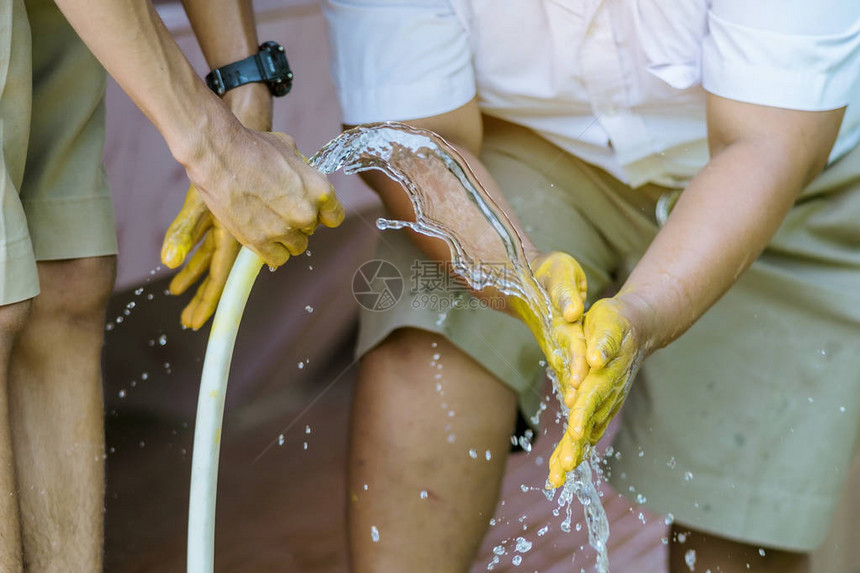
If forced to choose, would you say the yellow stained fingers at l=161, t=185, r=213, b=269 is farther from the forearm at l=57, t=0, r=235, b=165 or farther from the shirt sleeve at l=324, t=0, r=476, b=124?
the shirt sleeve at l=324, t=0, r=476, b=124

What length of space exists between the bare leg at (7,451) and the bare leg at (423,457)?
469 mm

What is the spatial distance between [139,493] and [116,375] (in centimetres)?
32

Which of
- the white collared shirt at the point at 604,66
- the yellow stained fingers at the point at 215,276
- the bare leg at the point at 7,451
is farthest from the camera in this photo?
the yellow stained fingers at the point at 215,276

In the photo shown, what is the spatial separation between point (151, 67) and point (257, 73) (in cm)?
35

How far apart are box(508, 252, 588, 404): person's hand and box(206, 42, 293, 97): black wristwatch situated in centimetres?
48

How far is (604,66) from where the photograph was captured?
133 centimetres

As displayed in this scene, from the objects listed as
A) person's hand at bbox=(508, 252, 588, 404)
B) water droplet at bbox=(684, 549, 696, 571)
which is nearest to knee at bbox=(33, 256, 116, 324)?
person's hand at bbox=(508, 252, 588, 404)

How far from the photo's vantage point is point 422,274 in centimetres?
144

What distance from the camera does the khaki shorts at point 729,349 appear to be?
1438 mm

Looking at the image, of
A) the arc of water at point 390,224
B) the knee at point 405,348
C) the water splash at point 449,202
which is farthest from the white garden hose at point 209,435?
the knee at point 405,348

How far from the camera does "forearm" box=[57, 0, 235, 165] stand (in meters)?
1.02

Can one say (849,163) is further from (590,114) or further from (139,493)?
(139,493)

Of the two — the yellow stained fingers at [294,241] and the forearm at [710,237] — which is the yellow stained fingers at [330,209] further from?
the forearm at [710,237]

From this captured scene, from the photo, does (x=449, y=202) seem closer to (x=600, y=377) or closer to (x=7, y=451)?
(x=600, y=377)
